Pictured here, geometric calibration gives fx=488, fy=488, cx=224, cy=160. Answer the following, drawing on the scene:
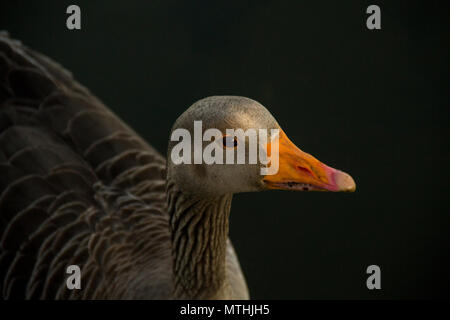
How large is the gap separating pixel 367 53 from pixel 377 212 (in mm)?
1396

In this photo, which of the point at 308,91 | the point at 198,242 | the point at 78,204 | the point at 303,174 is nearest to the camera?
the point at 303,174

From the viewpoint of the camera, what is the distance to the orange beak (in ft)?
5.60

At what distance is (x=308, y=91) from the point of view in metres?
4.25

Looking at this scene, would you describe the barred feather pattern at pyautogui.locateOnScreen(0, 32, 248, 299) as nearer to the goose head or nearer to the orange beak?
the goose head

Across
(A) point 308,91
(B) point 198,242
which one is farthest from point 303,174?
(A) point 308,91

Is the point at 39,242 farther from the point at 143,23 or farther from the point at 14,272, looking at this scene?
the point at 143,23

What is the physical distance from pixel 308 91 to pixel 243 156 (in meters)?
2.61

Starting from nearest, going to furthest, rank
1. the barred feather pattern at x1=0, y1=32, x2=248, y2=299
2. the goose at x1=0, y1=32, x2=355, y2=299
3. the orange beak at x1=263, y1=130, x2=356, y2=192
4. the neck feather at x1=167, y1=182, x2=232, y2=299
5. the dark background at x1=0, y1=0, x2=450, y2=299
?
the orange beak at x1=263, y1=130, x2=356, y2=192
the goose at x1=0, y1=32, x2=355, y2=299
the neck feather at x1=167, y1=182, x2=232, y2=299
the barred feather pattern at x1=0, y1=32, x2=248, y2=299
the dark background at x1=0, y1=0, x2=450, y2=299

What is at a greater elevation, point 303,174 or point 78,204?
point 303,174

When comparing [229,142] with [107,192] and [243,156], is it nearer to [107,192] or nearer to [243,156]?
[243,156]

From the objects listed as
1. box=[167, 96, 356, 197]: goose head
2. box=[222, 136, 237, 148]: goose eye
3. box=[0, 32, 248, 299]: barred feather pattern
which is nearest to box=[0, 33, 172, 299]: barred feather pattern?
box=[0, 32, 248, 299]: barred feather pattern

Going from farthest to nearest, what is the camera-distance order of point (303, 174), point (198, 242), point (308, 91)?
point (308, 91) < point (198, 242) < point (303, 174)

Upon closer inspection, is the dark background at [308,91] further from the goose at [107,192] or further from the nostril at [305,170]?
the nostril at [305,170]

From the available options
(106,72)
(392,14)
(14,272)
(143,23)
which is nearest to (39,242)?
(14,272)
